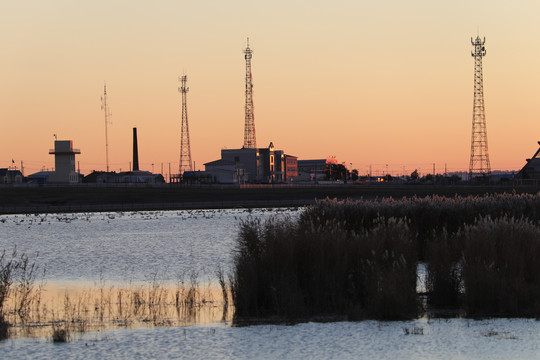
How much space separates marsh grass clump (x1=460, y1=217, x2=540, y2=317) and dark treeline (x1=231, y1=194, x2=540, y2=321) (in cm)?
2

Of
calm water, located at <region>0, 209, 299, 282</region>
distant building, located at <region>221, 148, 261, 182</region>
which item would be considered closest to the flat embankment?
calm water, located at <region>0, 209, 299, 282</region>

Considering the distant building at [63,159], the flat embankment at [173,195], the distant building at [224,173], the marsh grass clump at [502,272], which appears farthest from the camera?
the distant building at [224,173]

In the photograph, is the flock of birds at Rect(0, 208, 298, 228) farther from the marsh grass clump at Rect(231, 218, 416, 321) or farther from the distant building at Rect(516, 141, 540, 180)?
the distant building at Rect(516, 141, 540, 180)

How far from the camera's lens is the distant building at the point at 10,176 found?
535 feet

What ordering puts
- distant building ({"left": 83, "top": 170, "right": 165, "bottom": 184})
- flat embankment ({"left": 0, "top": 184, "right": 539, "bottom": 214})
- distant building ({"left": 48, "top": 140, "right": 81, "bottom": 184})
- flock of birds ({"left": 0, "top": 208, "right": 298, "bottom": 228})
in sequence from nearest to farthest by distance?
1. flock of birds ({"left": 0, "top": 208, "right": 298, "bottom": 228})
2. flat embankment ({"left": 0, "top": 184, "right": 539, "bottom": 214})
3. distant building ({"left": 48, "top": 140, "right": 81, "bottom": 184})
4. distant building ({"left": 83, "top": 170, "right": 165, "bottom": 184})

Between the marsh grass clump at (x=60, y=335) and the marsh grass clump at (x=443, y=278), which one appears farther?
the marsh grass clump at (x=443, y=278)

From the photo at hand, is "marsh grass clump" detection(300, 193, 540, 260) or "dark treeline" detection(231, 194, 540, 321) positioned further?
"marsh grass clump" detection(300, 193, 540, 260)

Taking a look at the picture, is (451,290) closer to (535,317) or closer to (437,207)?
(535,317)

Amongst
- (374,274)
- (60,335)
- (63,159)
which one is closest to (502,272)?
(374,274)

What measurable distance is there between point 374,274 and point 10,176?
536 feet

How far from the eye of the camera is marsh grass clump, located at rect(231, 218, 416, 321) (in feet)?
59.2

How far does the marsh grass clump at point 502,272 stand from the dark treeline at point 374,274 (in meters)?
0.02

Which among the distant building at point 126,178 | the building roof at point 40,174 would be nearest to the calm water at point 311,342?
the distant building at point 126,178

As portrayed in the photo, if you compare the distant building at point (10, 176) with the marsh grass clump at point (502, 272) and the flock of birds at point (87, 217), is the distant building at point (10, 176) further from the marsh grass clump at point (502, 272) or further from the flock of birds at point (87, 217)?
the marsh grass clump at point (502, 272)
